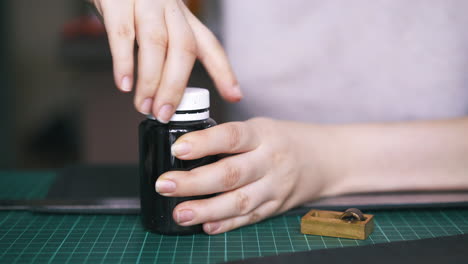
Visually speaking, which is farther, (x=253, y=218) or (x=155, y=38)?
(x=253, y=218)

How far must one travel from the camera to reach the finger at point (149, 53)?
70 cm

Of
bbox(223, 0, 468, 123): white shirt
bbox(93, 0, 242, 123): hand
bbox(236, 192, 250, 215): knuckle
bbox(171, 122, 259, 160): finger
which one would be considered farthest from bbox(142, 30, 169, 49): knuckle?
bbox(223, 0, 468, 123): white shirt

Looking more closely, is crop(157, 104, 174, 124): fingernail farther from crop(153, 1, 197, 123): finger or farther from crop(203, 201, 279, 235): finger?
crop(203, 201, 279, 235): finger

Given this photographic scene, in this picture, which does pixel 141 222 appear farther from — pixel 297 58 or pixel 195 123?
pixel 297 58

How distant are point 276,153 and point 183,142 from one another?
0.19m

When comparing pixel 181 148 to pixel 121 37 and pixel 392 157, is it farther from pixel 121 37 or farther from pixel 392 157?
pixel 392 157

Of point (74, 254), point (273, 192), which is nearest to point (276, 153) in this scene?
point (273, 192)

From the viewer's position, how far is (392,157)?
98cm

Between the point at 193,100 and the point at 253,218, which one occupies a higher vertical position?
the point at 193,100

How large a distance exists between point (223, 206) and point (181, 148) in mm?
115

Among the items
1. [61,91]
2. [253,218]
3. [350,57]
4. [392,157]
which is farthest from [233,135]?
[61,91]

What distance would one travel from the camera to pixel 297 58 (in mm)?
1312

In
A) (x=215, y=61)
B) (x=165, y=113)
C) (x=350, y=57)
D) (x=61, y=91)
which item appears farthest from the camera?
(x=61, y=91)

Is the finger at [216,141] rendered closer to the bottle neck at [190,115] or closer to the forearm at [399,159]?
the bottle neck at [190,115]
